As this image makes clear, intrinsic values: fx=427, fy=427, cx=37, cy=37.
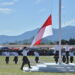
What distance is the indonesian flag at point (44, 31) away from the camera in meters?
29.8

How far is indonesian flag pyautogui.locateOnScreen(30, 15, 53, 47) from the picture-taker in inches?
1175

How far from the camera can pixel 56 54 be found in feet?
117

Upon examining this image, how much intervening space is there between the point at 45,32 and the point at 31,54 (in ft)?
150

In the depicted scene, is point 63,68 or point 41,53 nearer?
point 63,68

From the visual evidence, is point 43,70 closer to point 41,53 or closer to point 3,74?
point 3,74

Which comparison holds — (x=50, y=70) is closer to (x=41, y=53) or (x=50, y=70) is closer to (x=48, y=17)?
(x=48, y=17)

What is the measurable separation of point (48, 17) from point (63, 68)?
13.3 ft

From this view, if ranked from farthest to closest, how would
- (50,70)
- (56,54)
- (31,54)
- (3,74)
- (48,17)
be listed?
(31,54) < (56,54) < (48,17) < (50,70) < (3,74)

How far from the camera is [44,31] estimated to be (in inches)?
1208

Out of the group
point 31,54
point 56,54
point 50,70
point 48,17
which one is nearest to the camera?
point 50,70

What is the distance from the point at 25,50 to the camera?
2997 cm

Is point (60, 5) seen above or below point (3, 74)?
above

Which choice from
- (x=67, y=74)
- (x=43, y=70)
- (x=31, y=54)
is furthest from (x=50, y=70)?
(x=31, y=54)

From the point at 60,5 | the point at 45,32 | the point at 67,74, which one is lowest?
the point at 67,74
